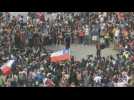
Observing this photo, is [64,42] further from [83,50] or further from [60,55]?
[83,50]

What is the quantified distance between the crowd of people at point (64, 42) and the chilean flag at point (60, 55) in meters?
0.09

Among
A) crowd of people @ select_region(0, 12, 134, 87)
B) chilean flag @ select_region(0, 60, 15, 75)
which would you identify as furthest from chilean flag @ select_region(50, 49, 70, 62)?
chilean flag @ select_region(0, 60, 15, 75)

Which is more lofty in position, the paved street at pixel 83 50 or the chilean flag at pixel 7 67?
the paved street at pixel 83 50

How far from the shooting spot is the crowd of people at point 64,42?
14.8 m

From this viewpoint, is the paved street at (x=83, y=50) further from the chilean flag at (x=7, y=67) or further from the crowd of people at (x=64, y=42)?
the chilean flag at (x=7, y=67)

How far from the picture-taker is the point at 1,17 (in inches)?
584

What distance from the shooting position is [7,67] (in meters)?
14.8

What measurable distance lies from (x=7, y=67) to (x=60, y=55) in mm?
1160

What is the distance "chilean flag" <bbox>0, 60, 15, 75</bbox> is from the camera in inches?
581

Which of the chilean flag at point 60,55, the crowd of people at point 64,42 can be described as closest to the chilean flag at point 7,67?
the crowd of people at point 64,42

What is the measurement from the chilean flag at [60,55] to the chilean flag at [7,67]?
0.86 meters
